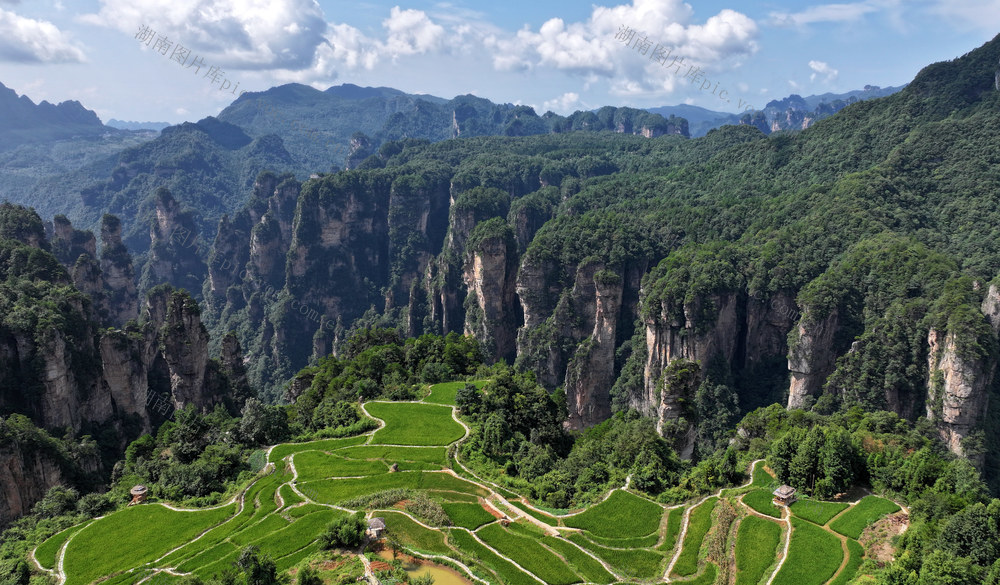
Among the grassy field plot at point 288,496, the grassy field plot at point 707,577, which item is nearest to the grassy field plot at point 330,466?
the grassy field plot at point 288,496

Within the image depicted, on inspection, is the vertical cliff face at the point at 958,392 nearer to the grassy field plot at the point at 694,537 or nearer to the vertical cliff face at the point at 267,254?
the grassy field plot at the point at 694,537

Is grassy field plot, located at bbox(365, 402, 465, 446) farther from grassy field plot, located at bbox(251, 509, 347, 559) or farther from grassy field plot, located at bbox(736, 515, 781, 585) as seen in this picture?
grassy field plot, located at bbox(736, 515, 781, 585)

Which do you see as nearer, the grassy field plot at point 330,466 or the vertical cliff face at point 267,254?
the grassy field plot at point 330,466

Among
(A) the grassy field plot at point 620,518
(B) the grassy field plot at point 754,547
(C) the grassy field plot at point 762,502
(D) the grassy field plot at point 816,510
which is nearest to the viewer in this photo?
(B) the grassy field plot at point 754,547

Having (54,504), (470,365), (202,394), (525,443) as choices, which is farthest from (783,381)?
(54,504)

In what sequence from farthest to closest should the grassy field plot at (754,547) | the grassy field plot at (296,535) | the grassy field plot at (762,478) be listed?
1. the grassy field plot at (762,478)
2. the grassy field plot at (296,535)
3. the grassy field plot at (754,547)
